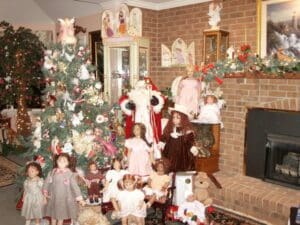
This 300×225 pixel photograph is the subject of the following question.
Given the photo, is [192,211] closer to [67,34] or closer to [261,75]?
[261,75]

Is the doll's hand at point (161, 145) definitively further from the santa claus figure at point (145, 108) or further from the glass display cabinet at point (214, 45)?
the glass display cabinet at point (214, 45)

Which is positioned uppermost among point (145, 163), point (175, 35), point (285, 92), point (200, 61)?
point (175, 35)

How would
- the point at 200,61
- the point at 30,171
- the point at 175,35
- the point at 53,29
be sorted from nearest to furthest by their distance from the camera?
the point at 30,171 < the point at 200,61 < the point at 175,35 < the point at 53,29

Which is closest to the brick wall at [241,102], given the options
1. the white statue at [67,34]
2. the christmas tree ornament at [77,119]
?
the christmas tree ornament at [77,119]

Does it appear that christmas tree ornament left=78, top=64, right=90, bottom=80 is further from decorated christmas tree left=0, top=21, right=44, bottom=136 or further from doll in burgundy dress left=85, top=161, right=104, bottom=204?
decorated christmas tree left=0, top=21, right=44, bottom=136

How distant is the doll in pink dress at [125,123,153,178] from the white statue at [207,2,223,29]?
6.37 feet

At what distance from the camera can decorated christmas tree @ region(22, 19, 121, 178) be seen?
13.4 feet

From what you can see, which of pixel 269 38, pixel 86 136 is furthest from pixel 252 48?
pixel 86 136

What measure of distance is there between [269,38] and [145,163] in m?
2.32

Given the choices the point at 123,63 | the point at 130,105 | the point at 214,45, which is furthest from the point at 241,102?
the point at 123,63

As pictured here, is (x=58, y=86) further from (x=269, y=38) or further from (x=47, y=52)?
(x=269, y=38)

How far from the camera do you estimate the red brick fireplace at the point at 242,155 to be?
153 inches

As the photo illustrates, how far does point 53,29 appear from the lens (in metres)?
7.98

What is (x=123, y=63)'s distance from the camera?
592cm
